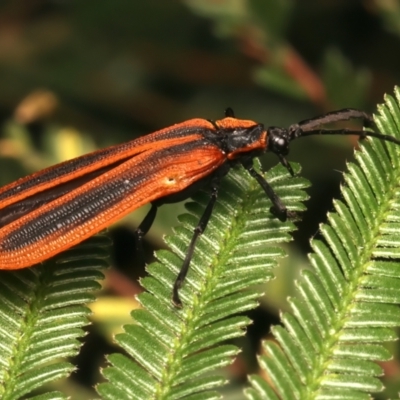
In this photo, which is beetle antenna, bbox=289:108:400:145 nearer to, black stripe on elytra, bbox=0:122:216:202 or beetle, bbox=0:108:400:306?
beetle, bbox=0:108:400:306

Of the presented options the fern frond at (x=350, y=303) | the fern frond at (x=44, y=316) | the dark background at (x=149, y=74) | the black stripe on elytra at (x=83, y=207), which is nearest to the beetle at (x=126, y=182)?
the black stripe on elytra at (x=83, y=207)

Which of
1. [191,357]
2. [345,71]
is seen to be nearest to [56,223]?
[191,357]

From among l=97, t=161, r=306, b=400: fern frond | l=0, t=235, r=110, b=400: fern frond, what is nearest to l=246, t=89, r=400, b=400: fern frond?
l=97, t=161, r=306, b=400: fern frond

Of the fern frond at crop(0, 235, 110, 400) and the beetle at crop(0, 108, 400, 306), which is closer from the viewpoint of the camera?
the fern frond at crop(0, 235, 110, 400)

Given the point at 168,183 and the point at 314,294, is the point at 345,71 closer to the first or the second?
the point at 168,183

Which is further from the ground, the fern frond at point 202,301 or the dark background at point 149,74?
the dark background at point 149,74

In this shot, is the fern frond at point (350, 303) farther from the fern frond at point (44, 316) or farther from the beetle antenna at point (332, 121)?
the fern frond at point (44, 316)
